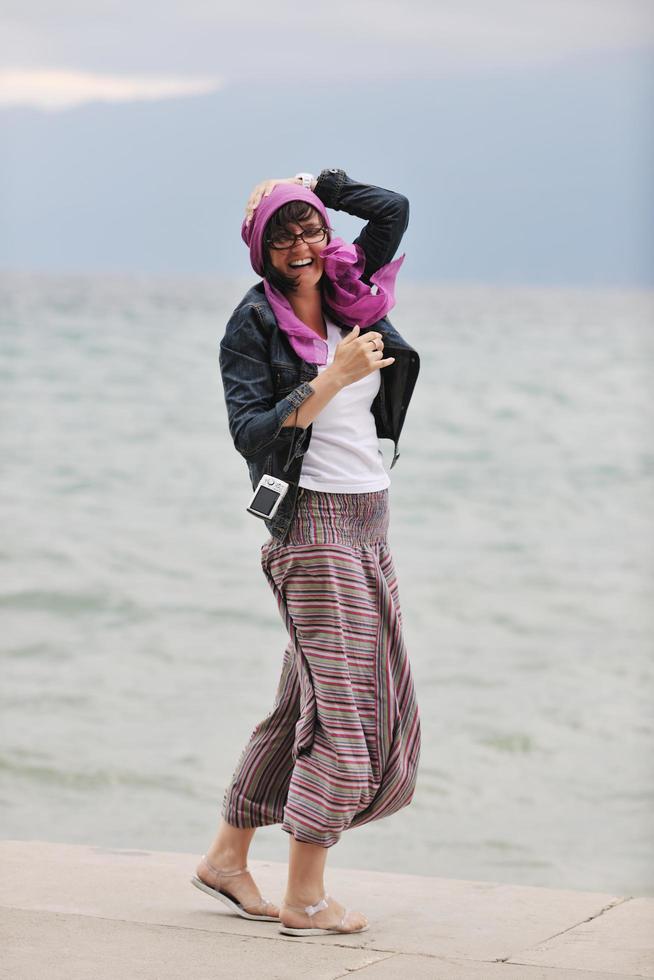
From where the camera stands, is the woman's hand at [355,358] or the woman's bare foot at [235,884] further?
the woman's bare foot at [235,884]

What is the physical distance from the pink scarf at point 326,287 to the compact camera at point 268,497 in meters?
0.28

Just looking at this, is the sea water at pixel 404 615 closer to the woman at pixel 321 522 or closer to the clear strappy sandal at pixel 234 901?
the clear strappy sandal at pixel 234 901

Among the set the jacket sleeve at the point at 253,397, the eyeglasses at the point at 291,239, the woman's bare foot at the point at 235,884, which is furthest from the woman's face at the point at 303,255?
the woman's bare foot at the point at 235,884

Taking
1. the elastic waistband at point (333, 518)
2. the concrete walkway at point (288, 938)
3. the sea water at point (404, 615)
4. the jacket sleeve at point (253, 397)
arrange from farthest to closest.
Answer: the sea water at point (404, 615)
the elastic waistband at point (333, 518)
the jacket sleeve at point (253, 397)
the concrete walkway at point (288, 938)

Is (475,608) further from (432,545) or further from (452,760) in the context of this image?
(452,760)

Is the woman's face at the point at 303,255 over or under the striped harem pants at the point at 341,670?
over

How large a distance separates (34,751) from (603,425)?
14353 mm

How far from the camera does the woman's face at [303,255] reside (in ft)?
9.65

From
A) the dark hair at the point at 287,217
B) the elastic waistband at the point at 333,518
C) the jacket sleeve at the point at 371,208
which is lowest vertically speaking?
the elastic waistband at the point at 333,518

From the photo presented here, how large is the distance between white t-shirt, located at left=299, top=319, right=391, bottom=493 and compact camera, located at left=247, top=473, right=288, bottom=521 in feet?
0.30

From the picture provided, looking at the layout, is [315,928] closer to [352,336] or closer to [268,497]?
[268,497]

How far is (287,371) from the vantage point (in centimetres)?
296

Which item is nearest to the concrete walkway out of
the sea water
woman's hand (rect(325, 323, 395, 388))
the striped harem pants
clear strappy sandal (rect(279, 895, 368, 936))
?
clear strappy sandal (rect(279, 895, 368, 936))

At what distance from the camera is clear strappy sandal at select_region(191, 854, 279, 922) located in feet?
10.2
